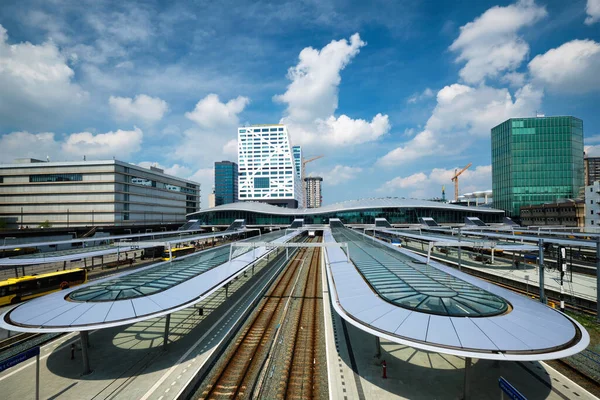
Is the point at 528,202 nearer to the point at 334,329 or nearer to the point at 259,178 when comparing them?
the point at 334,329

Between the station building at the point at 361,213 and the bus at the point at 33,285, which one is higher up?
the station building at the point at 361,213

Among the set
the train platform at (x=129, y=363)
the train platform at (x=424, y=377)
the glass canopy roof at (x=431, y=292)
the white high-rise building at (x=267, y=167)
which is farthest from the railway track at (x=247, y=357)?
the white high-rise building at (x=267, y=167)

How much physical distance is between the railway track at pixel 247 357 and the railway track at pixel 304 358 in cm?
142

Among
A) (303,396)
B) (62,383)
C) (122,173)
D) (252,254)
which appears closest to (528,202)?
(252,254)

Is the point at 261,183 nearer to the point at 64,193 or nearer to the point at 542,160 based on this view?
the point at 64,193

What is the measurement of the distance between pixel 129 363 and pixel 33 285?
16.8 metres

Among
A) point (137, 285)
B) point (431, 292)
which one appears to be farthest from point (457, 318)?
point (137, 285)

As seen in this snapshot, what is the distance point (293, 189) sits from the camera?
137875 mm

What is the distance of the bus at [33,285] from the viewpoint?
21812 millimetres

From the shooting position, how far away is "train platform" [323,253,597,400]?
36.7ft

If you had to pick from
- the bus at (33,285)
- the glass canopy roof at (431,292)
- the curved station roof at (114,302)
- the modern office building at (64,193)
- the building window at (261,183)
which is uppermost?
the building window at (261,183)

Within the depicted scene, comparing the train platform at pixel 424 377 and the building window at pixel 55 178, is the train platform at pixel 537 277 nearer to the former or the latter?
the train platform at pixel 424 377

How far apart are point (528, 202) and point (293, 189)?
3546 inches

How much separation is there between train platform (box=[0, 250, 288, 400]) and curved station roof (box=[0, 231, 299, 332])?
2.81 metres
